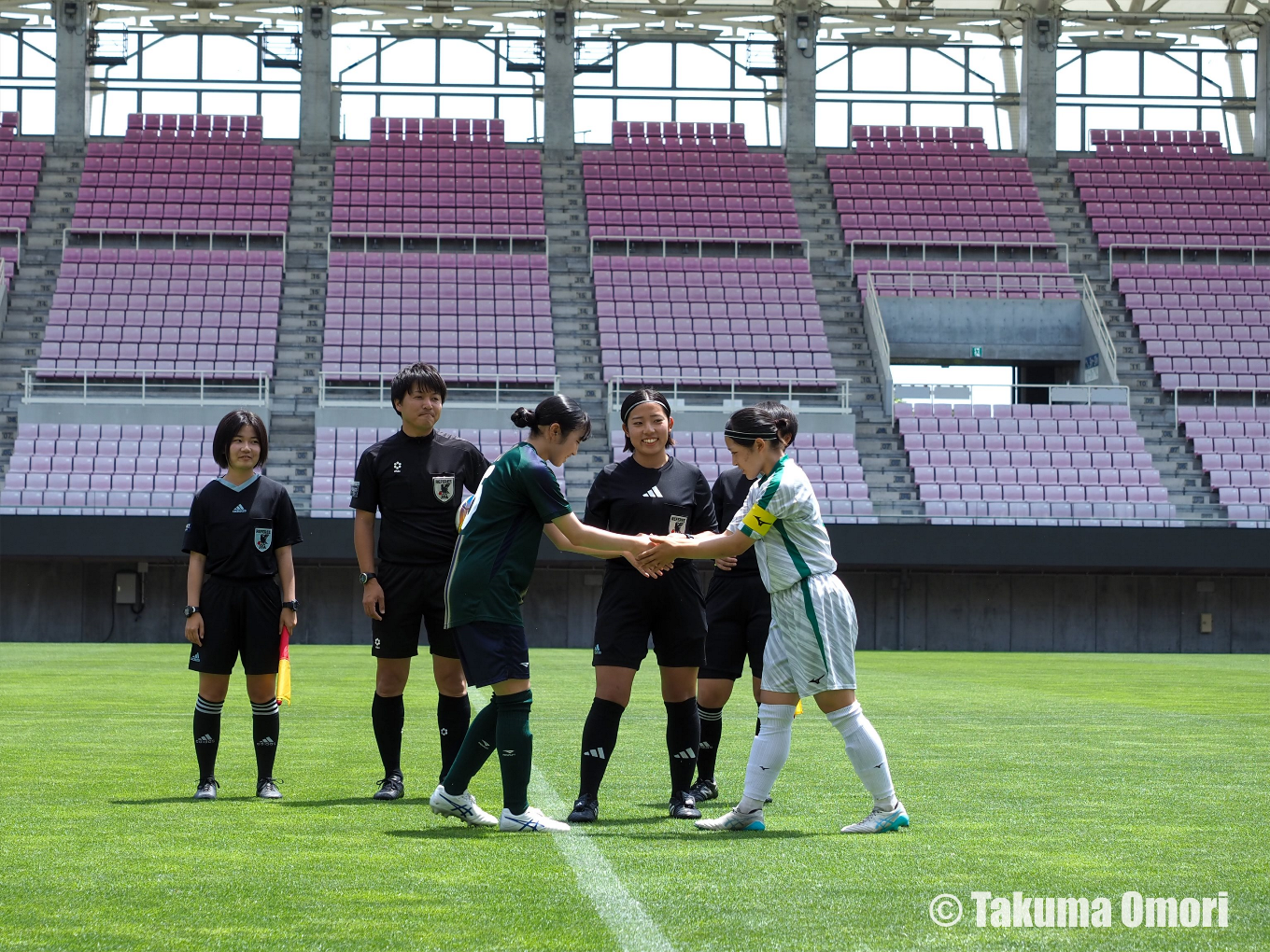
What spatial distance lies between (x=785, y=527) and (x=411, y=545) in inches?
76.5

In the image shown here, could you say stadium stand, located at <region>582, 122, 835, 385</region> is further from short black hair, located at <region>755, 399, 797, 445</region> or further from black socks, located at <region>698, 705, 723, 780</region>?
short black hair, located at <region>755, 399, 797, 445</region>

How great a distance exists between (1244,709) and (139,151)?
1239 inches

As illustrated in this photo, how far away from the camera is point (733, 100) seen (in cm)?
4062

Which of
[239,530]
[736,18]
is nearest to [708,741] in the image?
[239,530]

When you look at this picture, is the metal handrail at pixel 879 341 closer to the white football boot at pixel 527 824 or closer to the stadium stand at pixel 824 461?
the stadium stand at pixel 824 461

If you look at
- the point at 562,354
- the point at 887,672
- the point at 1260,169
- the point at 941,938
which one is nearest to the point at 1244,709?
the point at 887,672

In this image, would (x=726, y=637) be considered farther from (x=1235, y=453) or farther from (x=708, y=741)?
(x=1235, y=453)

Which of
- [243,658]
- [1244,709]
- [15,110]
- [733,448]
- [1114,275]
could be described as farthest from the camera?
[15,110]

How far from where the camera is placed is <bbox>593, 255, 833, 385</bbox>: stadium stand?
32.4 metres

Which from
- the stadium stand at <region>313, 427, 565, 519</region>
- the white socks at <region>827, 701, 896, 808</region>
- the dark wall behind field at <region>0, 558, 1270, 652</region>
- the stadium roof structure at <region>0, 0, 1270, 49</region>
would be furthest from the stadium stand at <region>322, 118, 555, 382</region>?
the white socks at <region>827, 701, 896, 808</region>

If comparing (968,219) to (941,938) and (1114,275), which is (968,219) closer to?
(1114,275)

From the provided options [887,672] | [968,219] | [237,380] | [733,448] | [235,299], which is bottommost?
[887,672]

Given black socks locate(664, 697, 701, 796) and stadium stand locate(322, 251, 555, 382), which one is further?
stadium stand locate(322, 251, 555, 382)

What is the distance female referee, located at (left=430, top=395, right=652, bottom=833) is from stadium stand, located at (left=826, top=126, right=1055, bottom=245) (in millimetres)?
30688
